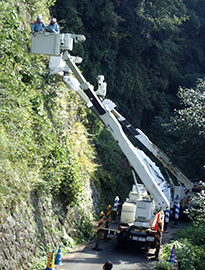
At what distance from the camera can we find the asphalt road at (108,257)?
39.0 feet

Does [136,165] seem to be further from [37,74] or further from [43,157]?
[37,74]

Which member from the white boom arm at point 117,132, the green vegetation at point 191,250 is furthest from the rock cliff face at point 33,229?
the green vegetation at point 191,250

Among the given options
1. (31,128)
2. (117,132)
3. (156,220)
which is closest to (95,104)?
(117,132)

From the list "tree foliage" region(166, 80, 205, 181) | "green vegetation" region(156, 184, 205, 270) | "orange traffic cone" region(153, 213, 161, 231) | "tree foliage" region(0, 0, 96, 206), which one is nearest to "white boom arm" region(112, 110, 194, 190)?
"tree foliage" region(166, 80, 205, 181)

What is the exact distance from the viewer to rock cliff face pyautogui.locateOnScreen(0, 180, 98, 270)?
9.48m

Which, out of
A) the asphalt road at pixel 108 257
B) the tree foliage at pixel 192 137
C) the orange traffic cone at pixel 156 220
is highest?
the tree foliage at pixel 192 137

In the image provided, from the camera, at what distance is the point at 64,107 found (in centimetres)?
1658

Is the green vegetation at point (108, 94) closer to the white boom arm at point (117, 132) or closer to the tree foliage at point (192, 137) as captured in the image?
the tree foliage at point (192, 137)

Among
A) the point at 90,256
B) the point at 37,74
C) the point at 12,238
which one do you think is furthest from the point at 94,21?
the point at 12,238

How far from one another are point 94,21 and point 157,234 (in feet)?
54.3

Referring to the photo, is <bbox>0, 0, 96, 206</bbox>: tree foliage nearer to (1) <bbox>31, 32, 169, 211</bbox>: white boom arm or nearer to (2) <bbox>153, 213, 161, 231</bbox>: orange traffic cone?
(1) <bbox>31, 32, 169, 211</bbox>: white boom arm

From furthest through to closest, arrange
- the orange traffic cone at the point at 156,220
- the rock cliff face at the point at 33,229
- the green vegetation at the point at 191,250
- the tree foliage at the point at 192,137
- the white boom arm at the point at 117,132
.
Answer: the tree foliage at the point at 192,137 < the orange traffic cone at the point at 156,220 < the white boom arm at the point at 117,132 < the green vegetation at the point at 191,250 < the rock cliff face at the point at 33,229

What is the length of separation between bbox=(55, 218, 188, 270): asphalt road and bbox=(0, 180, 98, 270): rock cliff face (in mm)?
599

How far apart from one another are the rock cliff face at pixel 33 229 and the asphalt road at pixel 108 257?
60 centimetres
